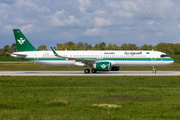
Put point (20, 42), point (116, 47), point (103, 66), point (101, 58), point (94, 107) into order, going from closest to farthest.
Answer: point (94, 107) → point (103, 66) → point (101, 58) → point (20, 42) → point (116, 47)

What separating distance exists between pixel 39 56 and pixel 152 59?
59.8 feet

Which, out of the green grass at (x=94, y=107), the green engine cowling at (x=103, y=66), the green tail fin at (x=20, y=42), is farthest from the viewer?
the green tail fin at (x=20, y=42)

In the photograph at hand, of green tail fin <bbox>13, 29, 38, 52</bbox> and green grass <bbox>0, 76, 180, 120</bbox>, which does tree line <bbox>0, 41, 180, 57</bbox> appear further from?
green grass <bbox>0, 76, 180, 120</bbox>

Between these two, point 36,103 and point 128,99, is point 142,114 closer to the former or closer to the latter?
point 128,99

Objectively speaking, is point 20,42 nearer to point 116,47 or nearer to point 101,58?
point 101,58

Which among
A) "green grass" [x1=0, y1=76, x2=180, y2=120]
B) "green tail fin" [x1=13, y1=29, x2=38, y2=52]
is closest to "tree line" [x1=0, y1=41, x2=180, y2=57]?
"green tail fin" [x1=13, y1=29, x2=38, y2=52]

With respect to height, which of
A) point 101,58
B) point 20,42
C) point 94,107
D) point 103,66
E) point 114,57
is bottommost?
point 94,107

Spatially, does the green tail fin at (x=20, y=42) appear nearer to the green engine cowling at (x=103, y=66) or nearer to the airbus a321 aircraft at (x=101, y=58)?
the airbus a321 aircraft at (x=101, y=58)

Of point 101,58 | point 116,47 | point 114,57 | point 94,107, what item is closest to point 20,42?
point 101,58

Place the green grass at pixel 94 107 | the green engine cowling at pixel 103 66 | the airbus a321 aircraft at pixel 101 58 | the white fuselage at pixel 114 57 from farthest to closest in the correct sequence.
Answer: the white fuselage at pixel 114 57, the airbus a321 aircraft at pixel 101 58, the green engine cowling at pixel 103 66, the green grass at pixel 94 107

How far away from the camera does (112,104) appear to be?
1232 centimetres

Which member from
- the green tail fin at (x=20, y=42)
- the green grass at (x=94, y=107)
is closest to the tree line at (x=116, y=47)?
the green tail fin at (x=20, y=42)

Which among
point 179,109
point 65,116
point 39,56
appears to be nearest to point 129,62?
point 39,56

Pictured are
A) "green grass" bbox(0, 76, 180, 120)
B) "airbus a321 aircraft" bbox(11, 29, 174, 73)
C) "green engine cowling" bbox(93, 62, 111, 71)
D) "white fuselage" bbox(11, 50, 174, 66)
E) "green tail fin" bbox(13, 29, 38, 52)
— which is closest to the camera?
"green grass" bbox(0, 76, 180, 120)
